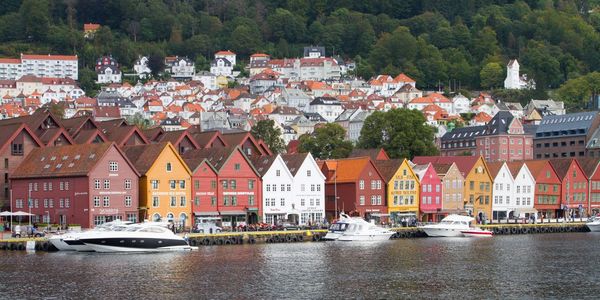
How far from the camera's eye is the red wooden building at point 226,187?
9219cm

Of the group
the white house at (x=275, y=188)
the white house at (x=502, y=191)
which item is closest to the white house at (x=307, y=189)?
the white house at (x=275, y=188)

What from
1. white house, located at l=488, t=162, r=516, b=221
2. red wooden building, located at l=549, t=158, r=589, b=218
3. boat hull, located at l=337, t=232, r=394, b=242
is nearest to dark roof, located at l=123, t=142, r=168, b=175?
boat hull, located at l=337, t=232, r=394, b=242

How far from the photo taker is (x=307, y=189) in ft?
326

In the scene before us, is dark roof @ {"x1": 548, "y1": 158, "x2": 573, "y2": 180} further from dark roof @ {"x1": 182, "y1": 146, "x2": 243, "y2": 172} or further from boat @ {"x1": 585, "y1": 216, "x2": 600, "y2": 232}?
dark roof @ {"x1": 182, "y1": 146, "x2": 243, "y2": 172}

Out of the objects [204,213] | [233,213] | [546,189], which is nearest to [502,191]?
[546,189]

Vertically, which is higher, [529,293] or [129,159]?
[129,159]

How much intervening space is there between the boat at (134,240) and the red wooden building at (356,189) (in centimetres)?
2808

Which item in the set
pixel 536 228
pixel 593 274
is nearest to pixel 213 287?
pixel 593 274

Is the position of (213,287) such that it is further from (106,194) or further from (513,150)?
(513,150)

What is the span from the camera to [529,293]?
178 feet

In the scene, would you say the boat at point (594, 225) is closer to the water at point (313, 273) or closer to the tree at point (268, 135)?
the water at point (313, 273)

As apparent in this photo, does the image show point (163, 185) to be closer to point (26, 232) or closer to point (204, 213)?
point (204, 213)

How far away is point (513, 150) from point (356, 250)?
9632 centimetres

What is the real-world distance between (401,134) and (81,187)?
4737 cm
